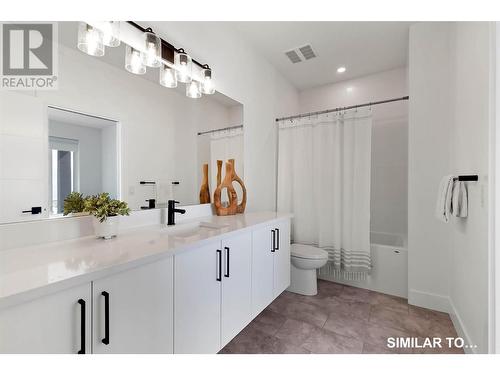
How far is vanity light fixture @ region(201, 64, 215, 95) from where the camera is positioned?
69.0 inches

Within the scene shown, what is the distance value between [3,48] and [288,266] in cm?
224

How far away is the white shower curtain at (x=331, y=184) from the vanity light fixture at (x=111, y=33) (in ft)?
6.31

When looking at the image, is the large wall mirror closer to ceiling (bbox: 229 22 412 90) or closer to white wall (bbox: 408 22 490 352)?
ceiling (bbox: 229 22 412 90)

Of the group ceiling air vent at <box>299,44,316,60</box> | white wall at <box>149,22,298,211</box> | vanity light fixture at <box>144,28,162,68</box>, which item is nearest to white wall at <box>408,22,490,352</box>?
ceiling air vent at <box>299,44,316,60</box>

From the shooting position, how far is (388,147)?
2928mm

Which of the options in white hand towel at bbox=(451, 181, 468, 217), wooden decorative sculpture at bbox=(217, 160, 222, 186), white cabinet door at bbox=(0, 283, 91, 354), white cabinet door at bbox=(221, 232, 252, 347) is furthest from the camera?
wooden decorative sculpture at bbox=(217, 160, 222, 186)

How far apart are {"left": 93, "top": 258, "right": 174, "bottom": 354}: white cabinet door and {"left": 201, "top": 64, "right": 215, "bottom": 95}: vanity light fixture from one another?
4.54 ft

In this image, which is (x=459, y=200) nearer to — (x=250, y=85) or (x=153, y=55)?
(x=250, y=85)

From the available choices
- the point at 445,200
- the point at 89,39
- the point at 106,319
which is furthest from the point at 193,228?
the point at 445,200

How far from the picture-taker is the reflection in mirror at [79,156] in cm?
106

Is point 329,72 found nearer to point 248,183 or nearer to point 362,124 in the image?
point 362,124

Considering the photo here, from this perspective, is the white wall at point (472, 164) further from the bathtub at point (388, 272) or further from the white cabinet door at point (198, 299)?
the white cabinet door at point (198, 299)

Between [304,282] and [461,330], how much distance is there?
3.82 feet

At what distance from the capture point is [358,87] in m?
3.09
